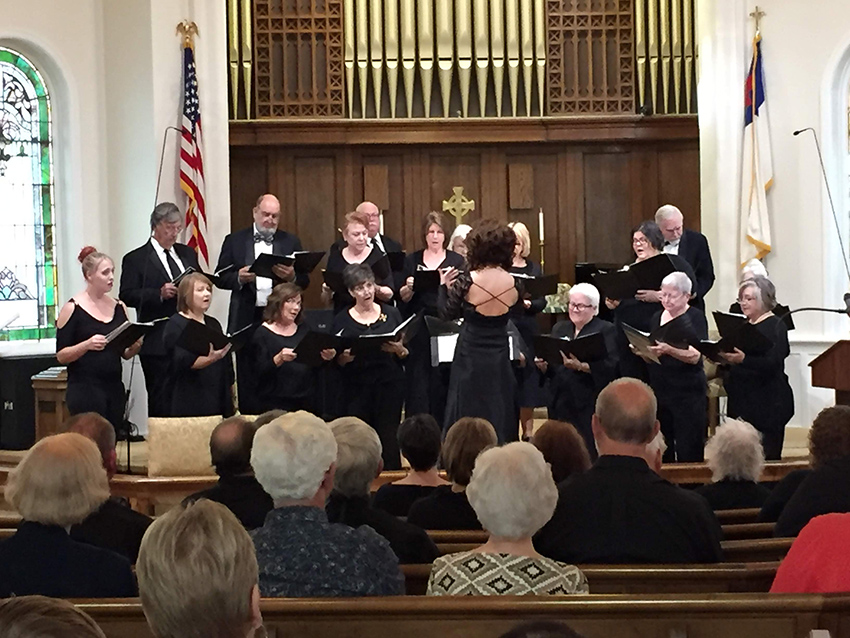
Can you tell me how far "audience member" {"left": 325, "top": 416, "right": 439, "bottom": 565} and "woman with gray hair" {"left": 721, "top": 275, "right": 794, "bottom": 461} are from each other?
12.8ft

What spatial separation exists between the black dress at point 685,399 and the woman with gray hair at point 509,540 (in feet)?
12.9

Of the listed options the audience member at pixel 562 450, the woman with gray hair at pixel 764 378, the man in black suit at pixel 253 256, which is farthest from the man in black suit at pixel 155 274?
the audience member at pixel 562 450

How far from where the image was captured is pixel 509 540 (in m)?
3.40

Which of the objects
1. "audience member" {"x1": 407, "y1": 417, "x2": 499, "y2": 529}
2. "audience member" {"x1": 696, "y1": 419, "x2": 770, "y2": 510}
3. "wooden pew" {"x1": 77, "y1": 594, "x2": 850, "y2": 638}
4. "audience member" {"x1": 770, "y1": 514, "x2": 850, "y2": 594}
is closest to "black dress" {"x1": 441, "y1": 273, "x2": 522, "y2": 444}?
"audience member" {"x1": 696, "y1": 419, "x2": 770, "y2": 510}

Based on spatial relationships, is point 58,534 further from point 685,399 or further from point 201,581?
point 685,399

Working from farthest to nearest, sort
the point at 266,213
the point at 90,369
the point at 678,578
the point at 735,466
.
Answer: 1. the point at 266,213
2. the point at 90,369
3. the point at 735,466
4. the point at 678,578

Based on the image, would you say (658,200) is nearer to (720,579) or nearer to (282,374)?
(282,374)

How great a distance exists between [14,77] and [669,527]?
7.96 metres

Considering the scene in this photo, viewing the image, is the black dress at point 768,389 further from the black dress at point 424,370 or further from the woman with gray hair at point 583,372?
the black dress at point 424,370

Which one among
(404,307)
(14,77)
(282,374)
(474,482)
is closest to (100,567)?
(474,482)

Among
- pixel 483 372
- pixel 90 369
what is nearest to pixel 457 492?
pixel 483 372

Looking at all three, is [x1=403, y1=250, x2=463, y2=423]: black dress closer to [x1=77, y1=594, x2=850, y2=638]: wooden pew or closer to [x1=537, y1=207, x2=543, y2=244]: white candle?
[x1=537, y1=207, x2=543, y2=244]: white candle

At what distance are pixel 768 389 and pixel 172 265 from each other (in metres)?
3.52

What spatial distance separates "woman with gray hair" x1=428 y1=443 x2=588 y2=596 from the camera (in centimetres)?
325
